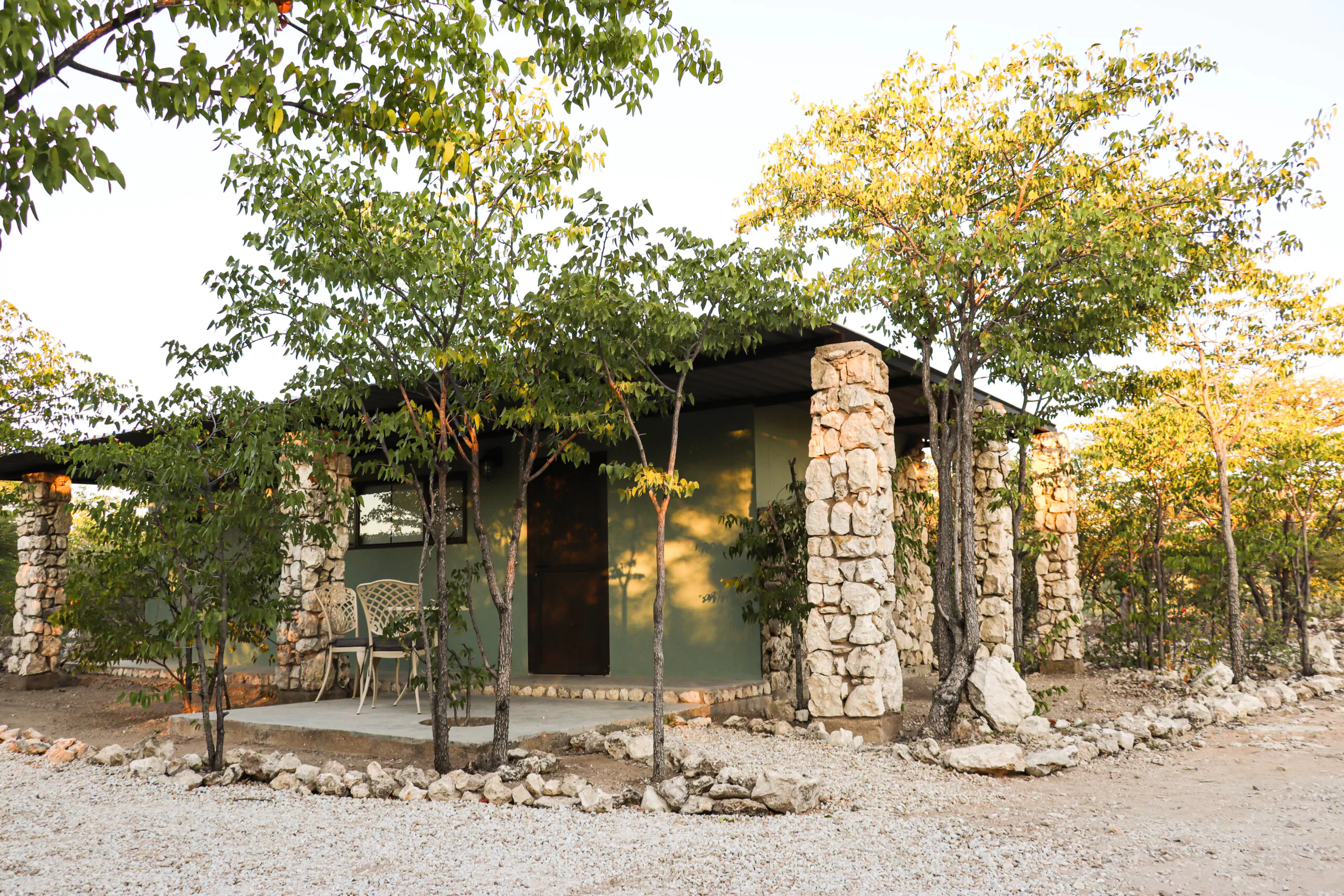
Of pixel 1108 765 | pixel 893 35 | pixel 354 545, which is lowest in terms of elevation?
pixel 1108 765

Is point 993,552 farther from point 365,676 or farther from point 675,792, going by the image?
point 365,676

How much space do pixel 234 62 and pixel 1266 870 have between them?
15.8 feet

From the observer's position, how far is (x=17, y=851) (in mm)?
3711

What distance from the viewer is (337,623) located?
8289mm

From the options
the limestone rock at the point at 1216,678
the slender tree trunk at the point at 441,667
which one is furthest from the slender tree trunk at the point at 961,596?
the limestone rock at the point at 1216,678

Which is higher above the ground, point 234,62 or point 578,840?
point 234,62

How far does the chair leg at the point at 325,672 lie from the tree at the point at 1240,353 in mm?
8644

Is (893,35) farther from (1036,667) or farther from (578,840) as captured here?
(1036,667)

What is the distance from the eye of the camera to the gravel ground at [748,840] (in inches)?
125

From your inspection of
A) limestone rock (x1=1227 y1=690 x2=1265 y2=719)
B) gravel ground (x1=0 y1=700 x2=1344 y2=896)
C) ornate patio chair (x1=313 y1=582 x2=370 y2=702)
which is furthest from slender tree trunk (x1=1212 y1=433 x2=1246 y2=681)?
ornate patio chair (x1=313 y1=582 x2=370 y2=702)

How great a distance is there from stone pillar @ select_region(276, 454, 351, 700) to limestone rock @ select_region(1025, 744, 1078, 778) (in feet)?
19.9

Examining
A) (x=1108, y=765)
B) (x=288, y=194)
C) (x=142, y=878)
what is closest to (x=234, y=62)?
(x=288, y=194)

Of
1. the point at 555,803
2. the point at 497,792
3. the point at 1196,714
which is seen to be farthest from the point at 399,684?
the point at 1196,714

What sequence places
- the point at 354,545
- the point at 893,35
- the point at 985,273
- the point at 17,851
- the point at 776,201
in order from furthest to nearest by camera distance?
1. the point at 354,545
2. the point at 776,201
3. the point at 893,35
4. the point at 985,273
5. the point at 17,851
